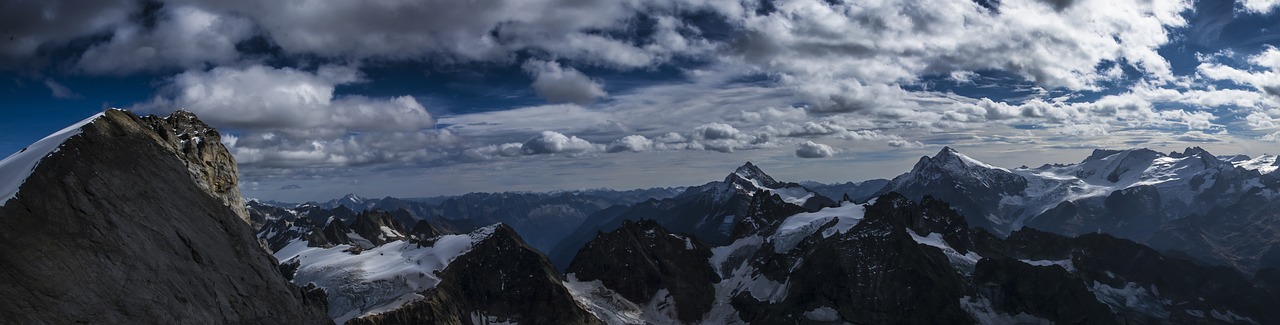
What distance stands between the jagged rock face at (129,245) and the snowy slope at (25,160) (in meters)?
1.17

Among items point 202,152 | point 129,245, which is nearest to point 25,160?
point 129,245

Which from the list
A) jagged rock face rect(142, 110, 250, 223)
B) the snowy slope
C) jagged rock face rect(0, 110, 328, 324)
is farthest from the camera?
jagged rock face rect(142, 110, 250, 223)

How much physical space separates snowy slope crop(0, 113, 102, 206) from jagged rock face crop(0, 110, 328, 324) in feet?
3.85

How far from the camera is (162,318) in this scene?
66750 millimetres

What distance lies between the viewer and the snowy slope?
67.7 meters

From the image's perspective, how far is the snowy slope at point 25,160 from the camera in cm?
6766

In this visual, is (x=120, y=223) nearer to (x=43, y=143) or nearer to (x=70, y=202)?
(x=70, y=202)

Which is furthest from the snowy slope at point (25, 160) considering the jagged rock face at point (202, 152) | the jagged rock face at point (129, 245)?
the jagged rock face at point (202, 152)

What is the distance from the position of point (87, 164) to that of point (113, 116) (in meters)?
14.5

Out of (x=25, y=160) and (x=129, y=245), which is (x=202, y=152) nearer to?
(x=25, y=160)

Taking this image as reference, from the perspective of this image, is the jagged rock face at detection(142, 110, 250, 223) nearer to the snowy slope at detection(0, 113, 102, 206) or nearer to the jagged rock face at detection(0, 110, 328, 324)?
the jagged rock face at detection(0, 110, 328, 324)

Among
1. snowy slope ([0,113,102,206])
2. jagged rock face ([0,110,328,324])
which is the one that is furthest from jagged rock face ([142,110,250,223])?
snowy slope ([0,113,102,206])

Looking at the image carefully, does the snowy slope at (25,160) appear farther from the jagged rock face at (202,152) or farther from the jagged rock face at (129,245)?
the jagged rock face at (202,152)

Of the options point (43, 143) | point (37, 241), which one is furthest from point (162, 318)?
point (43, 143)
